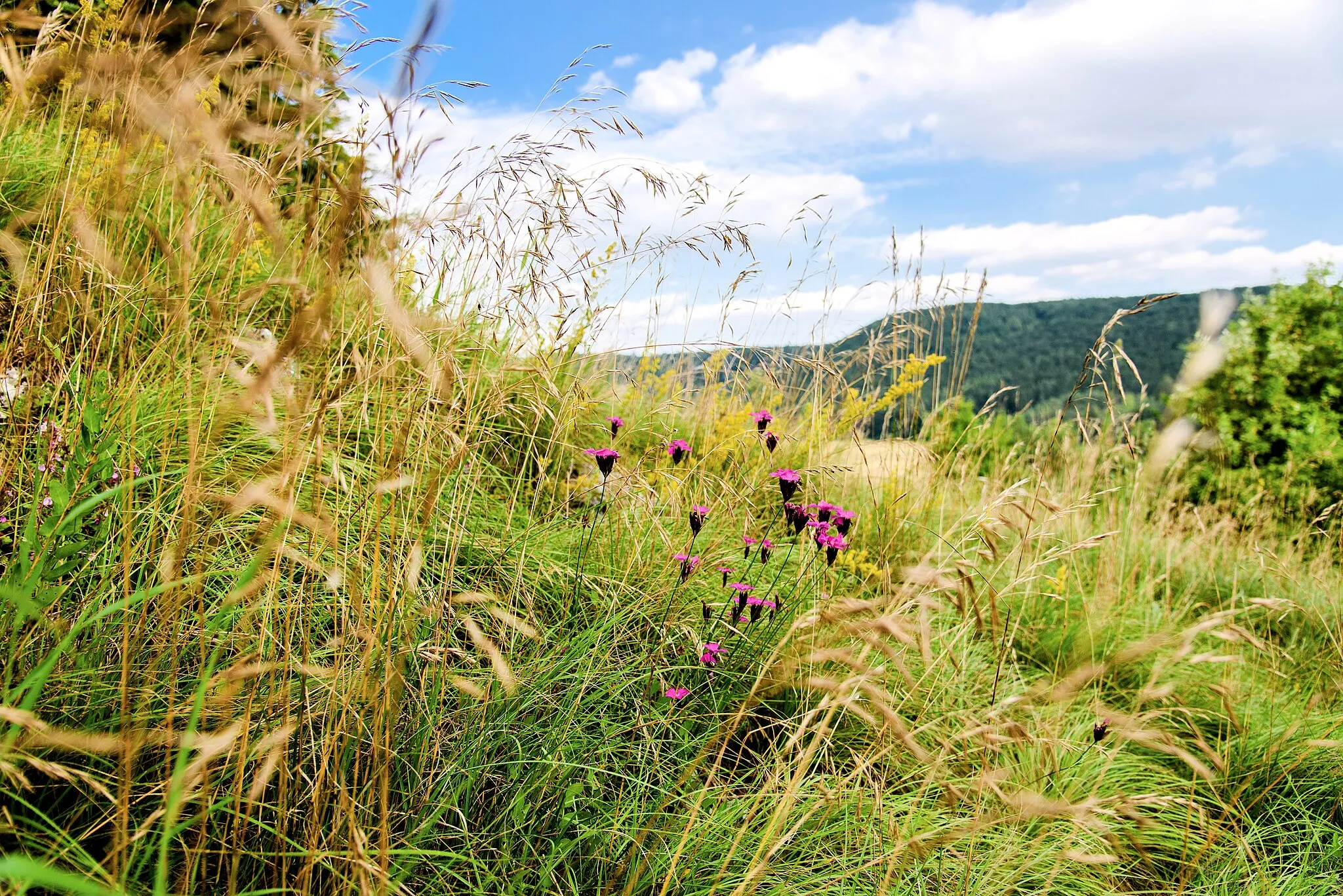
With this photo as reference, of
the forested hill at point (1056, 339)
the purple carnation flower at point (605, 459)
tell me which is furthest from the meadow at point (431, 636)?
the forested hill at point (1056, 339)

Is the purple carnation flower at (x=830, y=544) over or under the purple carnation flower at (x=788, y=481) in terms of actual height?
under

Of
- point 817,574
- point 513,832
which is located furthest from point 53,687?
point 817,574

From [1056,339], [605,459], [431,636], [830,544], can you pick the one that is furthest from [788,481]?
[1056,339]

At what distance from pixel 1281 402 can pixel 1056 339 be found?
25.6 m

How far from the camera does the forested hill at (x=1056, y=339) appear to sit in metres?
27.2

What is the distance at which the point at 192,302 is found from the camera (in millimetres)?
2482

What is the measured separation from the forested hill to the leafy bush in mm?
17844

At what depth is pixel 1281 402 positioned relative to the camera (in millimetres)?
7402

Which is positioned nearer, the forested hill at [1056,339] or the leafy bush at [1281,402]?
the leafy bush at [1281,402]

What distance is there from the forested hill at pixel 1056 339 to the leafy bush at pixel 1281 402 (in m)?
17.8

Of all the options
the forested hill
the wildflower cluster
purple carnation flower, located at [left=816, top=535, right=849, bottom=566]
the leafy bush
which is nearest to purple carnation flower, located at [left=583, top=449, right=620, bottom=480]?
the wildflower cluster

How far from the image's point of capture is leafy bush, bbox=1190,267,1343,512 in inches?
273

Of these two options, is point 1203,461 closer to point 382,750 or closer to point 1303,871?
point 1303,871

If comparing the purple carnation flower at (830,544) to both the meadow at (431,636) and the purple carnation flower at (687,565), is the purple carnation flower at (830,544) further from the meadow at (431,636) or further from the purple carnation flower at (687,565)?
the purple carnation flower at (687,565)
